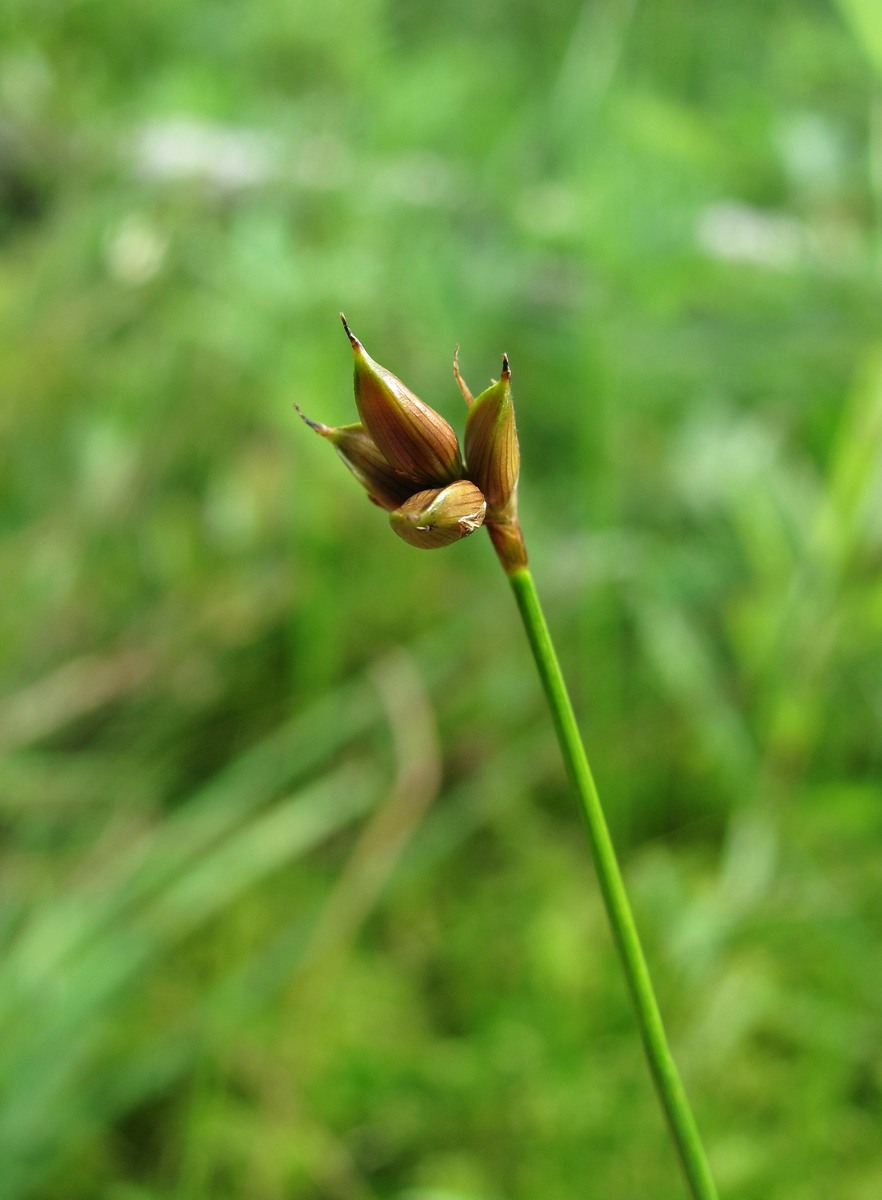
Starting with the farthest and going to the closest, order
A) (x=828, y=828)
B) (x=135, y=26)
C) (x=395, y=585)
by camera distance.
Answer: (x=135, y=26) → (x=395, y=585) → (x=828, y=828)

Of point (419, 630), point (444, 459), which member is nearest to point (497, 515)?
point (444, 459)

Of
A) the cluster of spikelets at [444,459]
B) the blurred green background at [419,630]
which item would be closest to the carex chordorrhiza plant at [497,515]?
the cluster of spikelets at [444,459]

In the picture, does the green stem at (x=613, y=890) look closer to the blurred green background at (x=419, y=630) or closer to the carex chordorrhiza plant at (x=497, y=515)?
the carex chordorrhiza plant at (x=497, y=515)

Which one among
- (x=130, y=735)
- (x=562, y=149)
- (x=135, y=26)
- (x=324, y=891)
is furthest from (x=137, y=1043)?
(x=135, y=26)

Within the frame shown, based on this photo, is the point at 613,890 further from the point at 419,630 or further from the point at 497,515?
the point at 419,630

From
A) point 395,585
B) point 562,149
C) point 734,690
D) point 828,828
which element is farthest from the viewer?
point 562,149

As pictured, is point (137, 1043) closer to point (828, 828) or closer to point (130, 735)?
point (130, 735)
